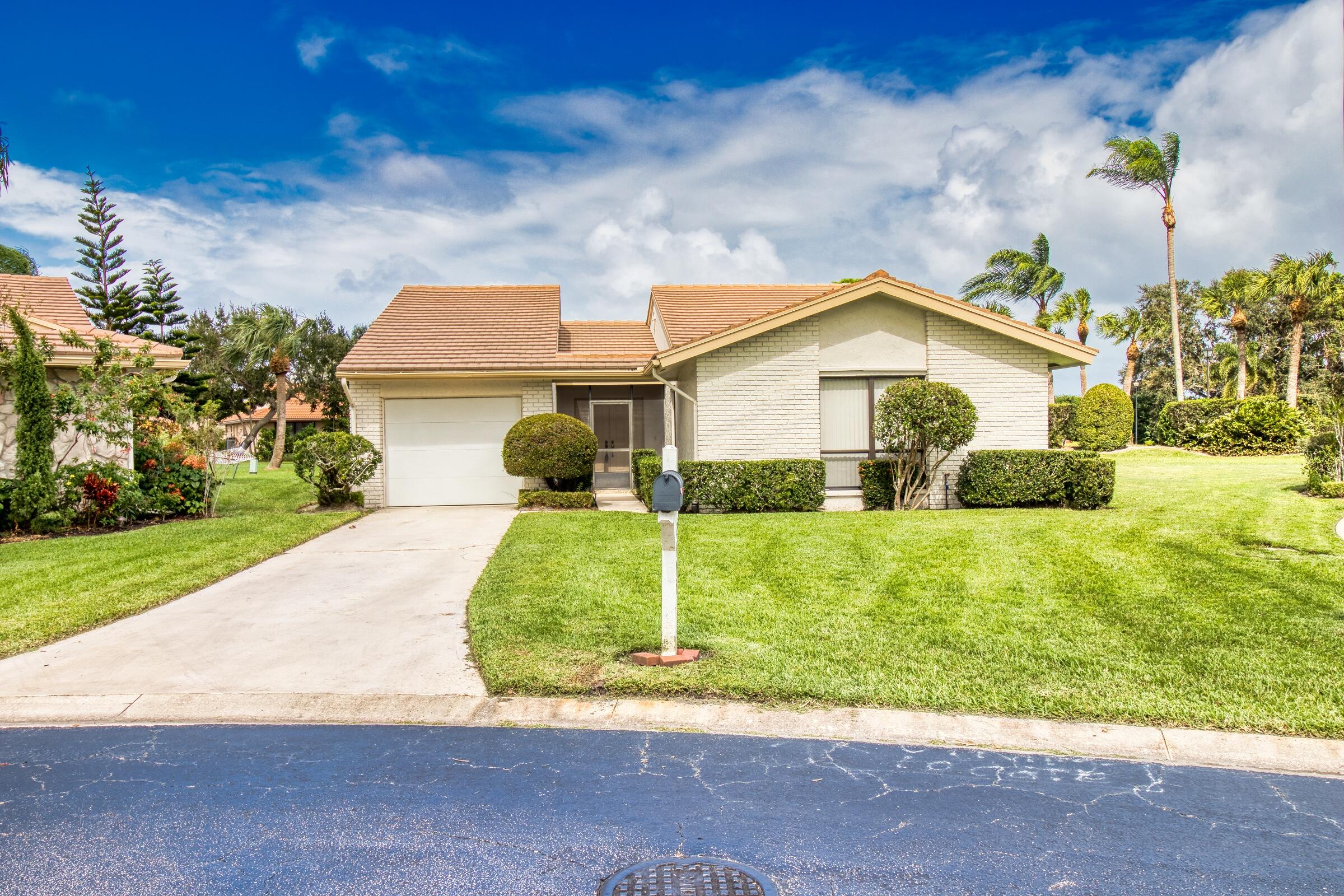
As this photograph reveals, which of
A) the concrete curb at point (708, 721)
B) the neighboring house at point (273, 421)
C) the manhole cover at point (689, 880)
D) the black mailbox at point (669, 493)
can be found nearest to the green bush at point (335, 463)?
the concrete curb at point (708, 721)

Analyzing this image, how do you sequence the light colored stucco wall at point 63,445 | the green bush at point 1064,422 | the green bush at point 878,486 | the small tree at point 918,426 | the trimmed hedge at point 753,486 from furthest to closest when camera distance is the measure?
Answer: 1. the green bush at point 1064,422
2. the green bush at point 878,486
3. the trimmed hedge at point 753,486
4. the small tree at point 918,426
5. the light colored stucco wall at point 63,445

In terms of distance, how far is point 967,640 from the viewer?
634 centimetres

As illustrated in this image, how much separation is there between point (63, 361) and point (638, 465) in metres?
10.4

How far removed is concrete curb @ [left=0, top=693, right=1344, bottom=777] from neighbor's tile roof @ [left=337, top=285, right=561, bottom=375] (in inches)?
497

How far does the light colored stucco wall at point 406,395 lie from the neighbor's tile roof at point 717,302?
3.25 m

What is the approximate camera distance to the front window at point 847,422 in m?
16.1

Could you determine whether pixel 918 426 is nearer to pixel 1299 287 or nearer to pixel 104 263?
pixel 1299 287

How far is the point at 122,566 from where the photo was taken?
988cm

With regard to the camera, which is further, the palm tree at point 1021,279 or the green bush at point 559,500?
the palm tree at point 1021,279

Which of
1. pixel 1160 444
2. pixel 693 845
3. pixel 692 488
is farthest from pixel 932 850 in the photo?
pixel 1160 444

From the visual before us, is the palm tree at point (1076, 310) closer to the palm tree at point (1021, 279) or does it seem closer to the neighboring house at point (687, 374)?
the palm tree at point (1021, 279)

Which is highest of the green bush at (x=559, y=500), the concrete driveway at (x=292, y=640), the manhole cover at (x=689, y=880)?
the green bush at (x=559, y=500)

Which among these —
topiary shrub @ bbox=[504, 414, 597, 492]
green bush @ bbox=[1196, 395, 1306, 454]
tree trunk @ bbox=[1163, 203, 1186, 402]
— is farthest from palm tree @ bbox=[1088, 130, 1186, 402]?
topiary shrub @ bbox=[504, 414, 597, 492]

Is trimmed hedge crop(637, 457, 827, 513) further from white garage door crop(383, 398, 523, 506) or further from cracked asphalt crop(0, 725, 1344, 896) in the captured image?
cracked asphalt crop(0, 725, 1344, 896)
